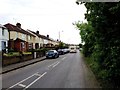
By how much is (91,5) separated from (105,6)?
1069 mm

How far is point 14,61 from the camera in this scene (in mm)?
34094

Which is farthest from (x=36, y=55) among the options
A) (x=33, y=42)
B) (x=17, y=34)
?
(x=33, y=42)

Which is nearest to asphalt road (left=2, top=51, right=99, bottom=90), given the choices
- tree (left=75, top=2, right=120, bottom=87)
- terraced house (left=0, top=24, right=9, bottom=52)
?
tree (left=75, top=2, right=120, bottom=87)

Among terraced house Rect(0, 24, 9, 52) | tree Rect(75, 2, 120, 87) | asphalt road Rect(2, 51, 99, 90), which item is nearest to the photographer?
tree Rect(75, 2, 120, 87)

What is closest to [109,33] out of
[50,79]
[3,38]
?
[50,79]

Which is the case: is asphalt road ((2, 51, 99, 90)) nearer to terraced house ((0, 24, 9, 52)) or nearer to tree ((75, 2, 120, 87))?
tree ((75, 2, 120, 87))

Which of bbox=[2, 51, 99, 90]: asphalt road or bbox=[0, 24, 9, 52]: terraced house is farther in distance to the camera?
bbox=[0, 24, 9, 52]: terraced house

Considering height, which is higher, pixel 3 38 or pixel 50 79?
pixel 3 38

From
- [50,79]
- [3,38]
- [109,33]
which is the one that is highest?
[3,38]

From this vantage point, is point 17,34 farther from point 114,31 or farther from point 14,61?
point 114,31

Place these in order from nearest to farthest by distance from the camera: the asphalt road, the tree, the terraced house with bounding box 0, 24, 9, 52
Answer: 1. the tree
2. the asphalt road
3. the terraced house with bounding box 0, 24, 9, 52

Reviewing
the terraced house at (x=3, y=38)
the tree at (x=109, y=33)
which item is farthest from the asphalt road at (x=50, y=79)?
the terraced house at (x=3, y=38)

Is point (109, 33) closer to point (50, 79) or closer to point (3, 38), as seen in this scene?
point (50, 79)

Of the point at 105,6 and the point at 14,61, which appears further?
the point at 14,61
